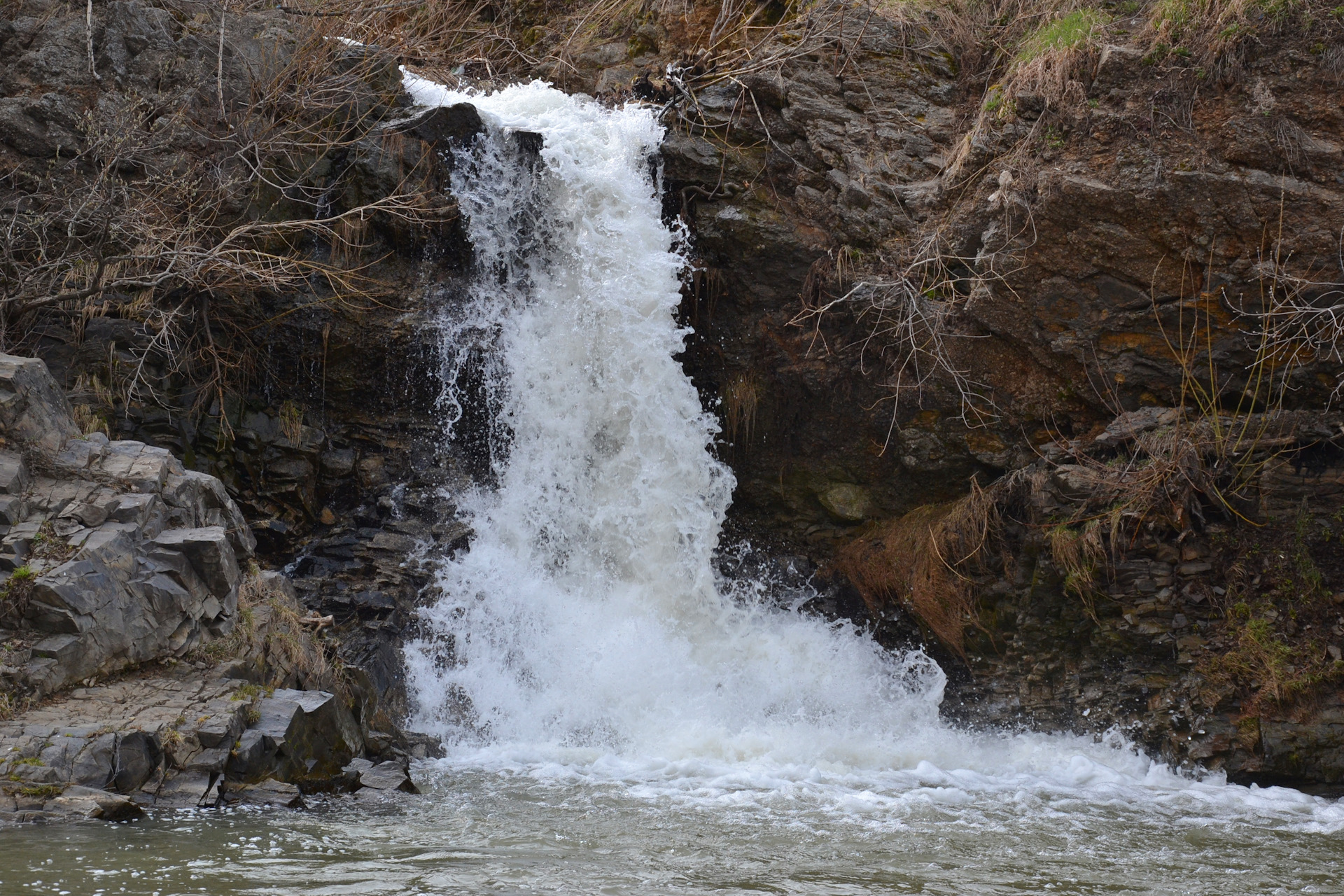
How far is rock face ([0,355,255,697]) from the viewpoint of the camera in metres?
5.85

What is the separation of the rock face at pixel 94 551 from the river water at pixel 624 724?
1497 mm

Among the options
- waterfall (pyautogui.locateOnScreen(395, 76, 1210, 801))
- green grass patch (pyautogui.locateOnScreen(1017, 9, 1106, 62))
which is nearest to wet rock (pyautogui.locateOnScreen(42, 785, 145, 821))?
waterfall (pyautogui.locateOnScreen(395, 76, 1210, 801))

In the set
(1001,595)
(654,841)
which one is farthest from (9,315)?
(1001,595)

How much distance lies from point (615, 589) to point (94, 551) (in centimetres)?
423

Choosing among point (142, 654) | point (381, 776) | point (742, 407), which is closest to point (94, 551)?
point (142, 654)

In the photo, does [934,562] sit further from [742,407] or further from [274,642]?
[274,642]

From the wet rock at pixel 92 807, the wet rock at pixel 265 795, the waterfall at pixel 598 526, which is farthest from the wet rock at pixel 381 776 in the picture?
the waterfall at pixel 598 526

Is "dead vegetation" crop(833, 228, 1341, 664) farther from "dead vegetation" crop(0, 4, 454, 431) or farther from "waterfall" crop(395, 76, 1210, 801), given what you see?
"dead vegetation" crop(0, 4, 454, 431)

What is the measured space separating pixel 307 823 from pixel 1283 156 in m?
7.70

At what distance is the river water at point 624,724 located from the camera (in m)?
4.57

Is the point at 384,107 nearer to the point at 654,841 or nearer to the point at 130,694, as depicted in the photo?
the point at 130,694

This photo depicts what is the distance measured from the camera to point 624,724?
26.7 feet

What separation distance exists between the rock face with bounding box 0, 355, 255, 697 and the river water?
1.50 metres

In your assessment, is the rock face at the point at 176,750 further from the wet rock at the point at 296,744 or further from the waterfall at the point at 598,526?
the waterfall at the point at 598,526
